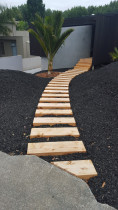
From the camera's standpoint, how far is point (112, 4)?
45281 millimetres

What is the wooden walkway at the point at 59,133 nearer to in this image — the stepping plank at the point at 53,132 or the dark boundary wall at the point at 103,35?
the stepping plank at the point at 53,132

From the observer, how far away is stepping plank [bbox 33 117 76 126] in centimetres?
349

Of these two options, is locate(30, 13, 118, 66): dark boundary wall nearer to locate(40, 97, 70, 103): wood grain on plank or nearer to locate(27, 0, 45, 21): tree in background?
locate(40, 97, 70, 103): wood grain on plank

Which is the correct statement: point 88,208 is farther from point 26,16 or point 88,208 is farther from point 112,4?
point 26,16

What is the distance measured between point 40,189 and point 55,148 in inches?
32.3

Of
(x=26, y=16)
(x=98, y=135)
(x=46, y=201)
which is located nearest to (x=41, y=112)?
(x=98, y=135)

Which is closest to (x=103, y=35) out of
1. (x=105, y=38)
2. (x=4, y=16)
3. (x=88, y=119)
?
(x=105, y=38)

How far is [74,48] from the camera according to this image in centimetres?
1253

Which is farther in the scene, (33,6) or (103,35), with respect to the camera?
(33,6)

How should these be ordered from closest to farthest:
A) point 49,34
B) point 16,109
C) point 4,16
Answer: point 16,109
point 49,34
point 4,16

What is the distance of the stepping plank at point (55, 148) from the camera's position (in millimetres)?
2619

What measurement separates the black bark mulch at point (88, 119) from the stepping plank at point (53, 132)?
0.10 meters

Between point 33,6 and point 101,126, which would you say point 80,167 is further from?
point 33,6

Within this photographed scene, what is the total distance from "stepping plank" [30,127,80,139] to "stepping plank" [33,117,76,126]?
229 millimetres
